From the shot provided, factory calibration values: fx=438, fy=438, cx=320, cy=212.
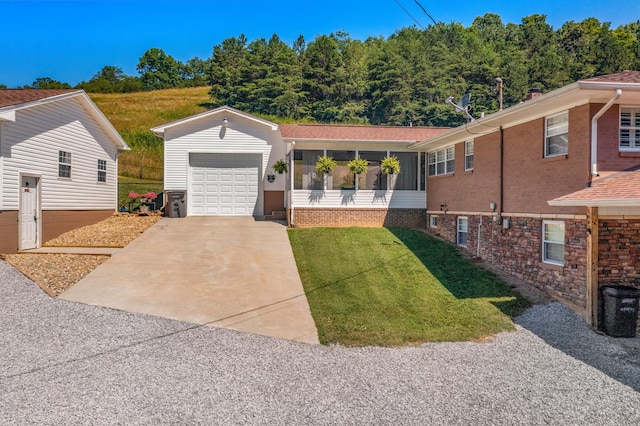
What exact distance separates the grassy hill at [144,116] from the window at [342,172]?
16908mm

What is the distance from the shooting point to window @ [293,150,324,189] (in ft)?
53.6

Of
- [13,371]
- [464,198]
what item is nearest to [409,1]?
[464,198]

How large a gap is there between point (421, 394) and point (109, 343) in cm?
475

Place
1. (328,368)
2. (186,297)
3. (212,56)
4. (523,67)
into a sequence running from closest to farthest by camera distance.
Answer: (328,368) < (186,297) < (523,67) < (212,56)

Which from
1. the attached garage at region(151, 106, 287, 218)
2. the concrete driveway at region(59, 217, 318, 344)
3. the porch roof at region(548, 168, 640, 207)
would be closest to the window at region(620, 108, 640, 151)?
the porch roof at region(548, 168, 640, 207)

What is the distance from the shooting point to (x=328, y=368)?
6219mm

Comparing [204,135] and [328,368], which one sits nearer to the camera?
[328,368]

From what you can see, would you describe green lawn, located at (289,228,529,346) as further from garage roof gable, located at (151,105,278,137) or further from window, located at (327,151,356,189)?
garage roof gable, located at (151,105,278,137)

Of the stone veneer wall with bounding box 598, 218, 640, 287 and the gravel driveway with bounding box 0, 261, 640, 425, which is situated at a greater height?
the stone veneer wall with bounding box 598, 218, 640, 287

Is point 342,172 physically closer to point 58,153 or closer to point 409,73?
point 58,153

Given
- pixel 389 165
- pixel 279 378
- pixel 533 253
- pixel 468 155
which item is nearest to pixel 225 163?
pixel 389 165

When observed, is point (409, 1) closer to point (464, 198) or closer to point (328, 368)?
point (464, 198)

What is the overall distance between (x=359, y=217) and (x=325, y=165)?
2.35 m

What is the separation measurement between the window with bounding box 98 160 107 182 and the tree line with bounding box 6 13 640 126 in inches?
1223
